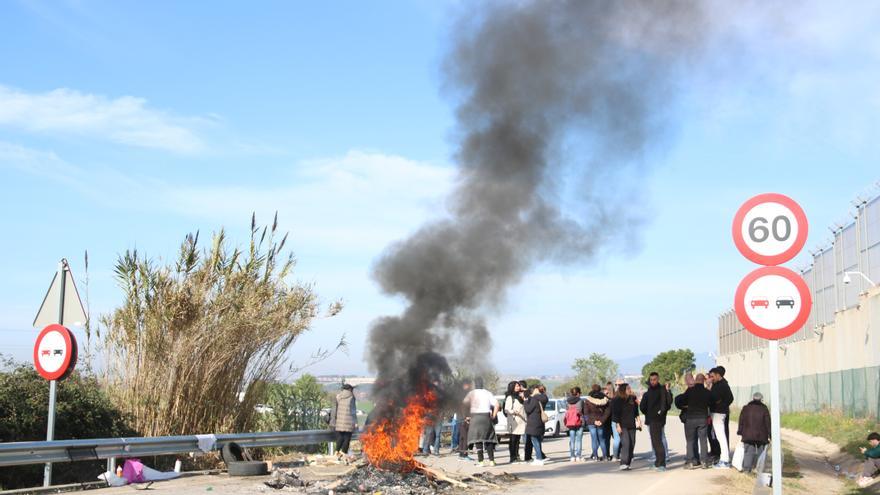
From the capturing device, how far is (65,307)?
1191cm

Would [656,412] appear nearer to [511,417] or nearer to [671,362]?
[511,417]

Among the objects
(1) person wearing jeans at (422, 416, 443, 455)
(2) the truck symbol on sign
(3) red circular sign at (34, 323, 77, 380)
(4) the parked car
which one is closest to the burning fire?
(3) red circular sign at (34, 323, 77, 380)

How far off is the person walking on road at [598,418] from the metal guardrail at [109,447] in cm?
649

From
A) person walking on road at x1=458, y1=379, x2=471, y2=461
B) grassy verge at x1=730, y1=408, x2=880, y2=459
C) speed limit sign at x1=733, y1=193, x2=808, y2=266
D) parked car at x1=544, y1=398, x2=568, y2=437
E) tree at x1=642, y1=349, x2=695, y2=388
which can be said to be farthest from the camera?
tree at x1=642, y1=349, x2=695, y2=388

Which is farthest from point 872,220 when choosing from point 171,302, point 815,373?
point 171,302

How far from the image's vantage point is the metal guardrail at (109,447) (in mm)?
10969

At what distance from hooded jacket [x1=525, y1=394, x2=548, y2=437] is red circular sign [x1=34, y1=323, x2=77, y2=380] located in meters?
9.32

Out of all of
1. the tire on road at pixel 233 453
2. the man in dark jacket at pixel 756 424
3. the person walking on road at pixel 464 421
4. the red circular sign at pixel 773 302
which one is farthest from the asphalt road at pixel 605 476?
the red circular sign at pixel 773 302

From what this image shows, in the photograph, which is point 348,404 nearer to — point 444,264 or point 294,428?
point 294,428

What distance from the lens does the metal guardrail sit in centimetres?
1097

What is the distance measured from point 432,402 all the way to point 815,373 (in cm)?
2671

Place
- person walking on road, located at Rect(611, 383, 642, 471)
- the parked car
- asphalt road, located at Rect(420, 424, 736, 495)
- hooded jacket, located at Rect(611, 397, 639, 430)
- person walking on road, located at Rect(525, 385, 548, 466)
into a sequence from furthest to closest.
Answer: the parked car → person walking on road, located at Rect(525, 385, 548, 466) → hooded jacket, located at Rect(611, 397, 639, 430) → person walking on road, located at Rect(611, 383, 642, 471) → asphalt road, located at Rect(420, 424, 736, 495)

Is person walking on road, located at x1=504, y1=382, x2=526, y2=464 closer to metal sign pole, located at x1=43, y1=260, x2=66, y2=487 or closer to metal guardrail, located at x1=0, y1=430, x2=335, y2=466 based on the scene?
metal guardrail, located at x1=0, y1=430, x2=335, y2=466

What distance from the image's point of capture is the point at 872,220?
1010 inches
